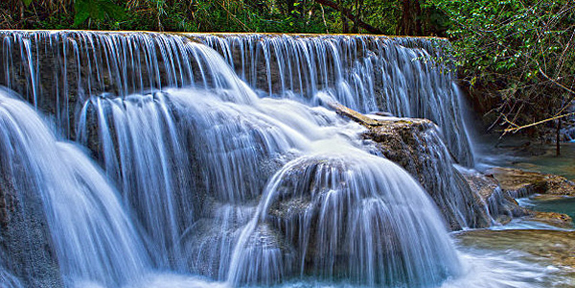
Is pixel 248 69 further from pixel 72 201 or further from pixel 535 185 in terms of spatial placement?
pixel 535 185

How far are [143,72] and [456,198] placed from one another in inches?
169

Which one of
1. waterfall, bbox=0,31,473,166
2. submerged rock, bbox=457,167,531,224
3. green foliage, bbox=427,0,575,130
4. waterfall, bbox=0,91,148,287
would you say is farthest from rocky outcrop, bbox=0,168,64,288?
submerged rock, bbox=457,167,531,224

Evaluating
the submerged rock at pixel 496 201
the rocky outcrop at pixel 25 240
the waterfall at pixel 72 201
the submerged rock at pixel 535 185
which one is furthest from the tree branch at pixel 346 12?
the rocky outcrop at pixel 25 240

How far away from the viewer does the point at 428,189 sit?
627cm

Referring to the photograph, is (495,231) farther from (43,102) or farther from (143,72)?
(43,102)

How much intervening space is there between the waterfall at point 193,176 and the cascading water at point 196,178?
14mm

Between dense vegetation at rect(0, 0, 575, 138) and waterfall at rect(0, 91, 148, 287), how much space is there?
69.5 inches

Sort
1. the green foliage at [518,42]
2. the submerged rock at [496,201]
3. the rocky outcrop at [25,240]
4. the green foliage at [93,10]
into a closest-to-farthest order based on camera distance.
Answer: the green foliage at [93,10] → the rocky outcrop at [25,240] → the green foliage at [518,42] → the submerged rock at [496,201]

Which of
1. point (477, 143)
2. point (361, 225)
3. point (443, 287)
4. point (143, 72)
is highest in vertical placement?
point (143, 72)

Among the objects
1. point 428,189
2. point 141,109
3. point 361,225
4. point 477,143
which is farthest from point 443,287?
point 477,143

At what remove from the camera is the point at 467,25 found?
321 inches

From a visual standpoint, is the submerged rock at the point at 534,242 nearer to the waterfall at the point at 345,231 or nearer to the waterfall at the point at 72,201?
the waterfall at the point at 345,231

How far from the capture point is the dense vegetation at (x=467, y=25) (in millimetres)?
6715

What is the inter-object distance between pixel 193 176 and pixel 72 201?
1.32 metres
